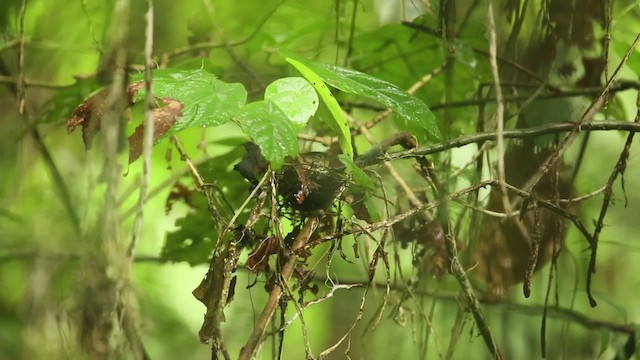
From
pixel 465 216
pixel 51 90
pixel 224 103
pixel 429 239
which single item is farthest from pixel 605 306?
pixel 51 90

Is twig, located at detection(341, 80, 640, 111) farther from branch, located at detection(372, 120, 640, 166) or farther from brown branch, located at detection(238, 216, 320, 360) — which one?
brown branch, located at detection(238, 216, 320, 360)

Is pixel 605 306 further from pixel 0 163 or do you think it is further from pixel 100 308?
pixel 0 163

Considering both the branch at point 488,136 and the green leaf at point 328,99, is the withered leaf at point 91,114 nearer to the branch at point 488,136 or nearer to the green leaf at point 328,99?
the green leaf at point 328,99

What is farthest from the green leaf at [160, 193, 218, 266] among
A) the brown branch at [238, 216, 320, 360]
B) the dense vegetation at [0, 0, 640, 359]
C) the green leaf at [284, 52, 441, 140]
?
the green leaf at [284, 52, 441, 140]

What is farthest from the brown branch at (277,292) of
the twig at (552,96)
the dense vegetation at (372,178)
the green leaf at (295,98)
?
the twig at (552,96)

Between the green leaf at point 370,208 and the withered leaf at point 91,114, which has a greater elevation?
the withered leaf at point 91,114

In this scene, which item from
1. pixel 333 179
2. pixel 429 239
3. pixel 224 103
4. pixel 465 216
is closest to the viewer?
pixel 224 103
